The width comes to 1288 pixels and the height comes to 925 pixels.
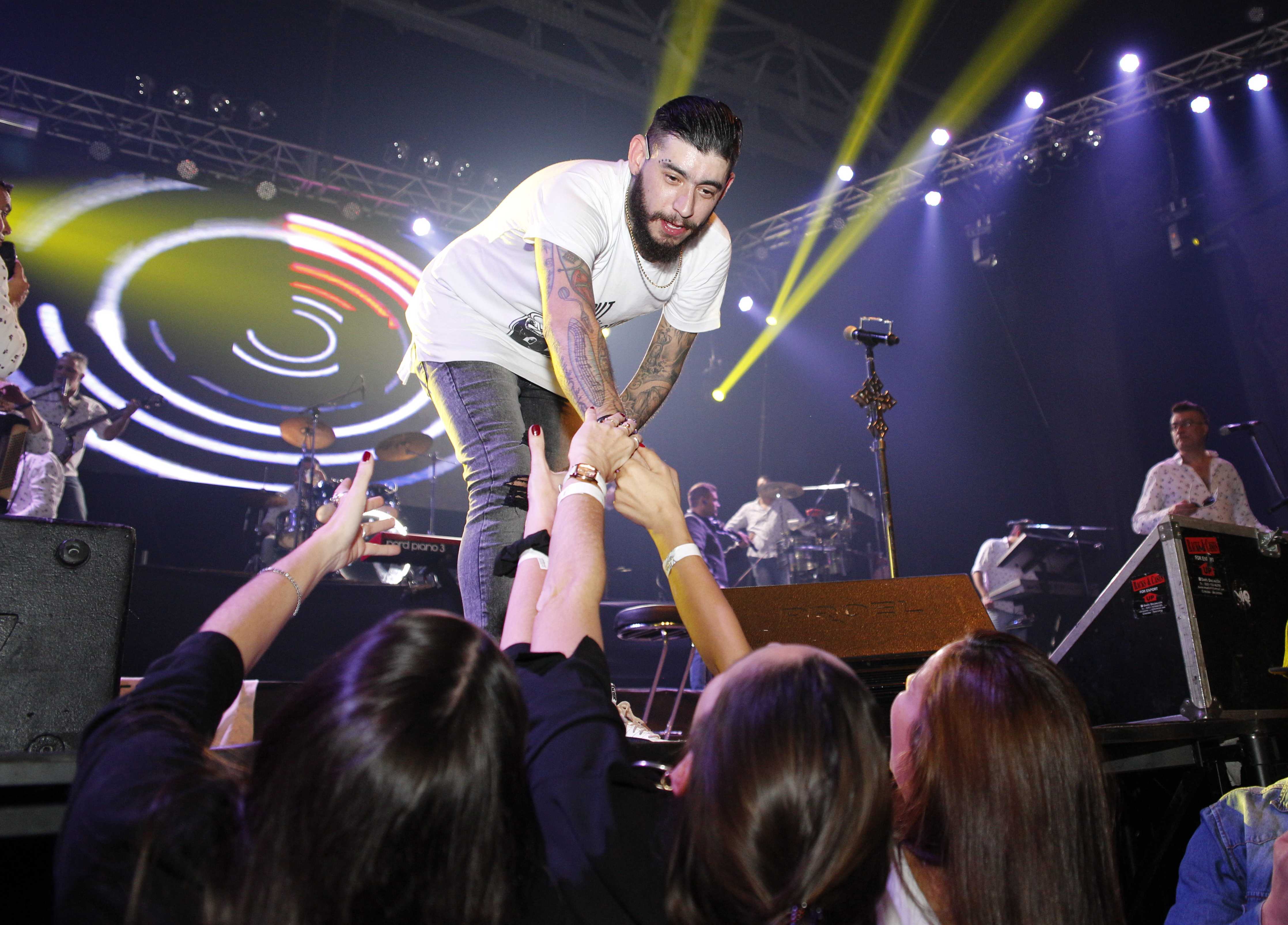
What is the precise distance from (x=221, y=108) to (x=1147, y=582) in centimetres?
873

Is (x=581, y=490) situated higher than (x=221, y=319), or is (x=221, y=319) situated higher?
(x=221, y=319)

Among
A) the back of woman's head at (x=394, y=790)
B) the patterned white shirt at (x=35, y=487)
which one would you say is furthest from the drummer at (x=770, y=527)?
the back of woman's head at (x=394, y=790)

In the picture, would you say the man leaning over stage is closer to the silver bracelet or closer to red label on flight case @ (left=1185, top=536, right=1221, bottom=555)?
the silver bracelet

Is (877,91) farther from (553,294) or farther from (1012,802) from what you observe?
(1012,802)

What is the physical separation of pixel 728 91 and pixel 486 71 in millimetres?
2719

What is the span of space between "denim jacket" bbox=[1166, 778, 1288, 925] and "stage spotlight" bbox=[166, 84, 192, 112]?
937 centimetres

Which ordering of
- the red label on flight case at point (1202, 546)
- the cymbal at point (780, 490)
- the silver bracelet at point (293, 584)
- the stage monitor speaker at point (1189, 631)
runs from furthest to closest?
the cymbal at point (780, 490) < the red label on flight case at point (1202, 546) < the stage monitor speaker at point (1189, 631) < the silver bracelet at point (293, 584)

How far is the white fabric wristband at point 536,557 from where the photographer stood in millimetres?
1735

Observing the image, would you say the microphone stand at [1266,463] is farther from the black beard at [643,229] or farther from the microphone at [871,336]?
the black beard at [643,229]

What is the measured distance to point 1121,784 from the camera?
2570 mm

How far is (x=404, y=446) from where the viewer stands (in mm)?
7898

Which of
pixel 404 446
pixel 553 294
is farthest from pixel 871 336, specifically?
pixel 404 446

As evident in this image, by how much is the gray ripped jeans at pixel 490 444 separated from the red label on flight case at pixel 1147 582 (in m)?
2.12

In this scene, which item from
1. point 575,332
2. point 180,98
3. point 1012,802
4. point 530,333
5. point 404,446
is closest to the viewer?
point 1012,802
